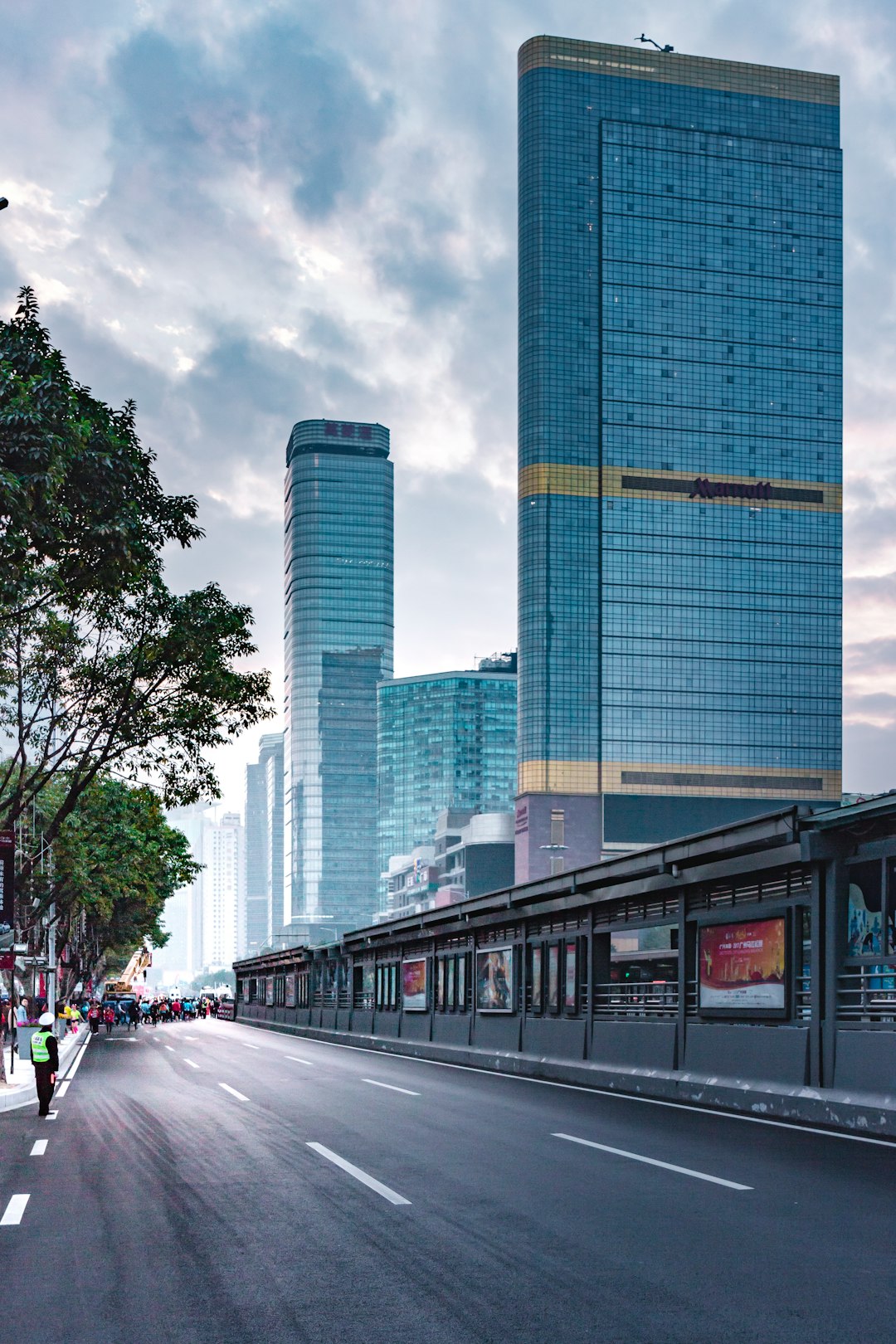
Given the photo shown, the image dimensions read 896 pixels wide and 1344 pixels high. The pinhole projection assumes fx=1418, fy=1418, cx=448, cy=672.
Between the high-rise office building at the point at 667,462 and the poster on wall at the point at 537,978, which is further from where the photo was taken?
the high-rise office building at the point at 667,462

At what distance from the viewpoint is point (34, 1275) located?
9.29 m

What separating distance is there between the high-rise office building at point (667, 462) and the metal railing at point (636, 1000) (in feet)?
434

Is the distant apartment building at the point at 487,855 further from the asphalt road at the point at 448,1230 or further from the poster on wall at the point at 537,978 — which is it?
the asphalt road at the point at 448,1230

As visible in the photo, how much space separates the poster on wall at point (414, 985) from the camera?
45.4m

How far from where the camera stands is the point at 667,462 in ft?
556

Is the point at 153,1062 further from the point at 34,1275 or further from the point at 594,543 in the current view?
the point at 594,543

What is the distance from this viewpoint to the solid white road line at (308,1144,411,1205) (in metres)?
12.2

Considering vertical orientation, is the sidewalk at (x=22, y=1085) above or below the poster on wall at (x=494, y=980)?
below

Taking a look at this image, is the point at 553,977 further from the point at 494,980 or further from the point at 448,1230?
the point at 448,1230

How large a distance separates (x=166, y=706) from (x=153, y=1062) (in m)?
14.4

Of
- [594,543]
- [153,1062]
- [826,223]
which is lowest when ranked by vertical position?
[153,1062]

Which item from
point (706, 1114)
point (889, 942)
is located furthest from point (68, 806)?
point (889, 942)

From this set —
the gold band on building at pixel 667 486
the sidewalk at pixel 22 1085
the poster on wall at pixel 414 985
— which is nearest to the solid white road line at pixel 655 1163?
the sidewalk at pixel 22 1085

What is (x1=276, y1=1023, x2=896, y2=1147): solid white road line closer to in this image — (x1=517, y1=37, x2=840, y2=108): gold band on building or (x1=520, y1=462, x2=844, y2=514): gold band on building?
(x1=520, y1=462, x2=844, y2=514): gold band on building
